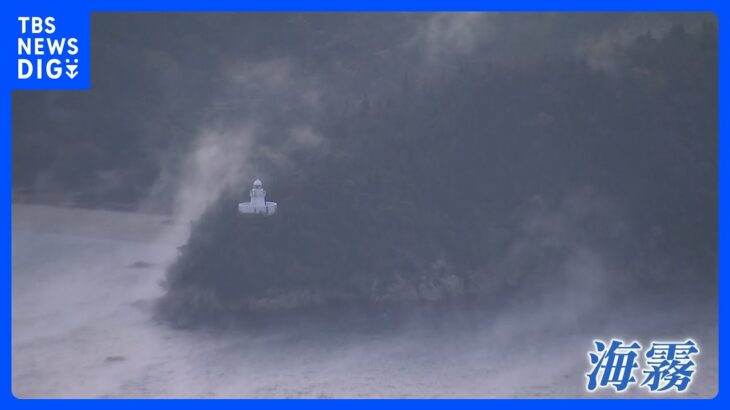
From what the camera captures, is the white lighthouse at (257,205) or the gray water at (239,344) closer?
the gray water at (239,344)

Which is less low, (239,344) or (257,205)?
(257,205)

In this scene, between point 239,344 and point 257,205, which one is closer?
A: point 239,344

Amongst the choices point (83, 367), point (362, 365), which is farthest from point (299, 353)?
point (83, 367)

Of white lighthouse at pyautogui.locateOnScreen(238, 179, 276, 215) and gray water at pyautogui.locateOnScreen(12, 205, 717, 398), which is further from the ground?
white lighthouse at pyautogui.locateOnScreen(238, 179, 276, 215)

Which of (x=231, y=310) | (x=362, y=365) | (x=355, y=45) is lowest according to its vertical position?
(x=362, y=365)

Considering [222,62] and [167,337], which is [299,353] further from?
[222,62]

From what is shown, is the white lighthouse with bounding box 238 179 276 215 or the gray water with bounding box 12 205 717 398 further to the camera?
the white lighthouse with bounding box 238 179 276 215

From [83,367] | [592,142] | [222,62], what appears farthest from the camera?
[222,62]

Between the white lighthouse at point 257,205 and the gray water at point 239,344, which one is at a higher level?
the white lighthouse at point 257,205
